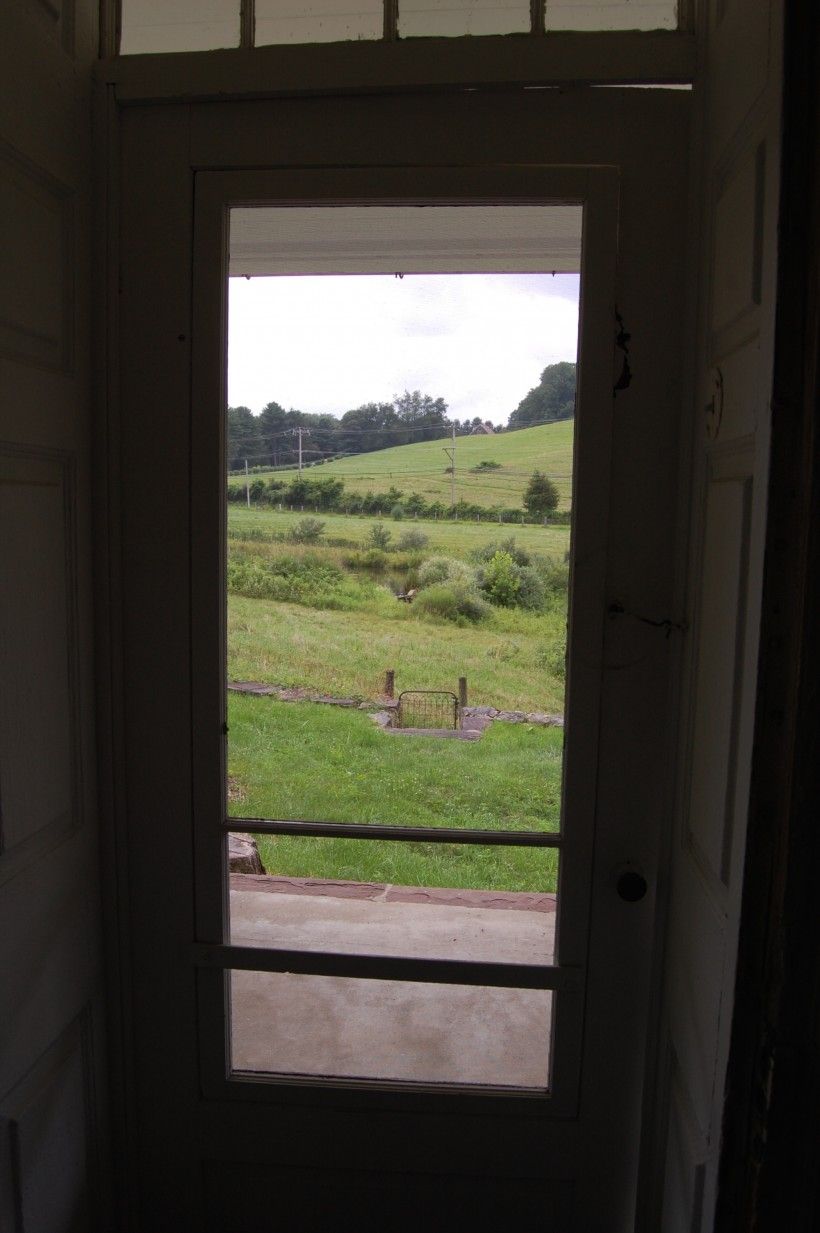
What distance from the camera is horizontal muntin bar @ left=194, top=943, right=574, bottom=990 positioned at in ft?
4.48

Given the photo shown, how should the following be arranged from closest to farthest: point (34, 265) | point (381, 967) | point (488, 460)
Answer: point (34, 265)
point (488, 460)
point (381, 967)

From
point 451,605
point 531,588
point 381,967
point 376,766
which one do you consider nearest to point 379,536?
point 451,605

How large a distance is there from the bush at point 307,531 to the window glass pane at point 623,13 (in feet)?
2.86

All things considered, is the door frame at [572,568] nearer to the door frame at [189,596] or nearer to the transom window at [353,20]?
the door frame at [189,596]

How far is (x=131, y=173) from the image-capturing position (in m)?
1.30

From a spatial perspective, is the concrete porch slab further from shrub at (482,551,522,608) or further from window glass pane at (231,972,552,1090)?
shrub at (482,551,522,608)

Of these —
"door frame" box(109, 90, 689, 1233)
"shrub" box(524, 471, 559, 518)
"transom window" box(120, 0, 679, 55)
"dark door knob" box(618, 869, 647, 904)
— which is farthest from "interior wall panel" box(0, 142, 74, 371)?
"dark door knob" box(618, 869, 647, 904)

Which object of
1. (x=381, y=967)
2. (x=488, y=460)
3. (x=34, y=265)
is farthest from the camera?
(x=381, y=967)

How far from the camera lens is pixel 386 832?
53.9 inches

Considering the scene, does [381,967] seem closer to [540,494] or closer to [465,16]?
[540,494]

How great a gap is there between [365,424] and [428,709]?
1.60 feet

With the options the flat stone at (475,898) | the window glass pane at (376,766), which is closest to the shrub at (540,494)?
the window glass pane at (376,766)

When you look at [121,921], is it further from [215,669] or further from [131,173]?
[131,173]

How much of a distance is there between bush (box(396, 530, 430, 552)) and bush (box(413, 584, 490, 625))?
7cm
